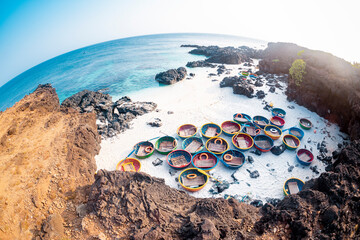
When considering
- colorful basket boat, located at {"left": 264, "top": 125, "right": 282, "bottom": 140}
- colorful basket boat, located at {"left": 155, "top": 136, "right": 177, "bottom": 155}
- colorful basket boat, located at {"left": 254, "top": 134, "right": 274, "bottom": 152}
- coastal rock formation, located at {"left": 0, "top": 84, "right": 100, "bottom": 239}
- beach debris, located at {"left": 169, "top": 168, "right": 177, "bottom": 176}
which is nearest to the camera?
coastal rock formation, located at {"left": 0, "top": 84, "right": 100, "bottom": 239}

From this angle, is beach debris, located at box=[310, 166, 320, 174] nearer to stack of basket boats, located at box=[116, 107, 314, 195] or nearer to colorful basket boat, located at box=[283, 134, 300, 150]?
stack of basket boats, located at box=[116, 107, 314, 195]

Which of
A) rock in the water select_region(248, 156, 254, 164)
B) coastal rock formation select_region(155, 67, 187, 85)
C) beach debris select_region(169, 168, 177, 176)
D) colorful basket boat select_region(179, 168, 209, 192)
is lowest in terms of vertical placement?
rock in the water select_region(248, 156, 254, 164)

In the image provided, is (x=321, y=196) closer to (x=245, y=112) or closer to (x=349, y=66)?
(x=245, y=112)

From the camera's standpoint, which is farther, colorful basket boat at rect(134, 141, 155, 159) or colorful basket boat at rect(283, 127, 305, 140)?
colorful basket boat at rect(283, 127, 305, 140)

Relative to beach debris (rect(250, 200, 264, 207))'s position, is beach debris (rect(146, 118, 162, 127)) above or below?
above

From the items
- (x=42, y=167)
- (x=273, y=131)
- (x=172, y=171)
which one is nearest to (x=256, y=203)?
(x=172, y=171)

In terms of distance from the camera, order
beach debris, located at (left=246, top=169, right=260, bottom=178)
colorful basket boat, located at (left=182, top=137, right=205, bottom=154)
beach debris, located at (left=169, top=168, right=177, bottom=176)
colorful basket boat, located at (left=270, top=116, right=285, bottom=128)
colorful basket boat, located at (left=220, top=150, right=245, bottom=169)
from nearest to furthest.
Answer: beach debris, located at (left=246, top=169, right=260, bottom=178) → colorful basket boat, located at (left=220, top=150, right=245, bottom=169) → beach debris, located at (left=169, top=168, right=177, bottom=176) → colorful basket boat, located at (left=182, top=137, right=205, bottom=154) → colorful basket boat, located at (left=270, top=116, right=285, bottom=128)

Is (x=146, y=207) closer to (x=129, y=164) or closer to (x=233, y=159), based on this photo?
(x=129, y=164)

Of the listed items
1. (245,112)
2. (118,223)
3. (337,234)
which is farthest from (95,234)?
(245,112)

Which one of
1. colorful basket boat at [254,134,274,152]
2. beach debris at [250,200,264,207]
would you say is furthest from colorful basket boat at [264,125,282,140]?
beach debris at [250,200,264,207]
